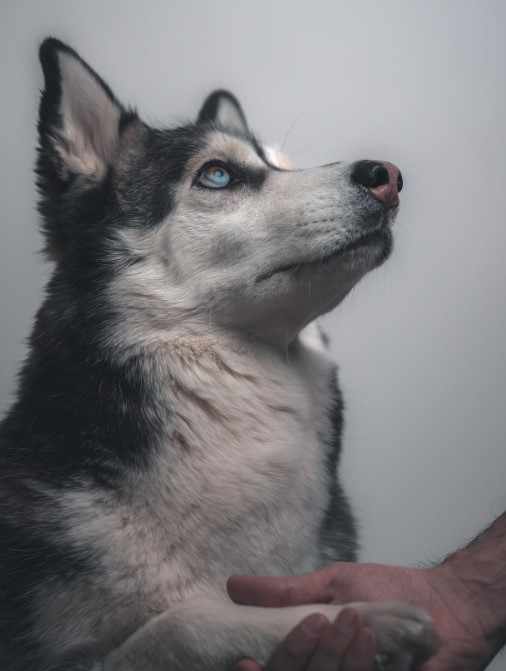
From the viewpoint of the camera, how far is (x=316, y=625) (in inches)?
42.5

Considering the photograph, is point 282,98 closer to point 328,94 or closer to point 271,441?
point 328,94

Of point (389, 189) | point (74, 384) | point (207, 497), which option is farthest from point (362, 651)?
point (389, 189)

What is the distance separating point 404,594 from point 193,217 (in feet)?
3.43

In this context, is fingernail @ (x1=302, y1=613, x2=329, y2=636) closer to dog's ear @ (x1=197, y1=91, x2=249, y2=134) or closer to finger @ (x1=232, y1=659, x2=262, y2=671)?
finger @ (x1=232, y1=659, x2=262, y2=671)

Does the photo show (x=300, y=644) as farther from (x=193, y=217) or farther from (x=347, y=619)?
(x=193, y=217)

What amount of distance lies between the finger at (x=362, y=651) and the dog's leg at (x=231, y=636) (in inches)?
1.0

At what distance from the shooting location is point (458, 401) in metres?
2.78

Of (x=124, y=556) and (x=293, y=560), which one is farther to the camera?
(x=293, y=560)

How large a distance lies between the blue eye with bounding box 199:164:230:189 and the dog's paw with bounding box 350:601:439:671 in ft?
3.72

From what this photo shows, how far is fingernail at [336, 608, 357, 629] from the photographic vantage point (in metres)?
1.07

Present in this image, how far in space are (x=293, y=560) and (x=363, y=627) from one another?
511 mm

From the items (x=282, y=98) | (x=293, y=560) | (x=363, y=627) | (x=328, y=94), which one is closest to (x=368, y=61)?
(x=328, y=94)

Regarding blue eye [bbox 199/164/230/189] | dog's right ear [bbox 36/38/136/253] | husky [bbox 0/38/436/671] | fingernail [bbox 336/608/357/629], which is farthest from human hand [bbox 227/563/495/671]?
dog's right ear [bbox 36/38/136/253]

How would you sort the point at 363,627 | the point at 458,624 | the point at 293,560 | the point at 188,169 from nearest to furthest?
the point at 363,627
the point at 458,624
the point at 293,560
the point at 188,169
